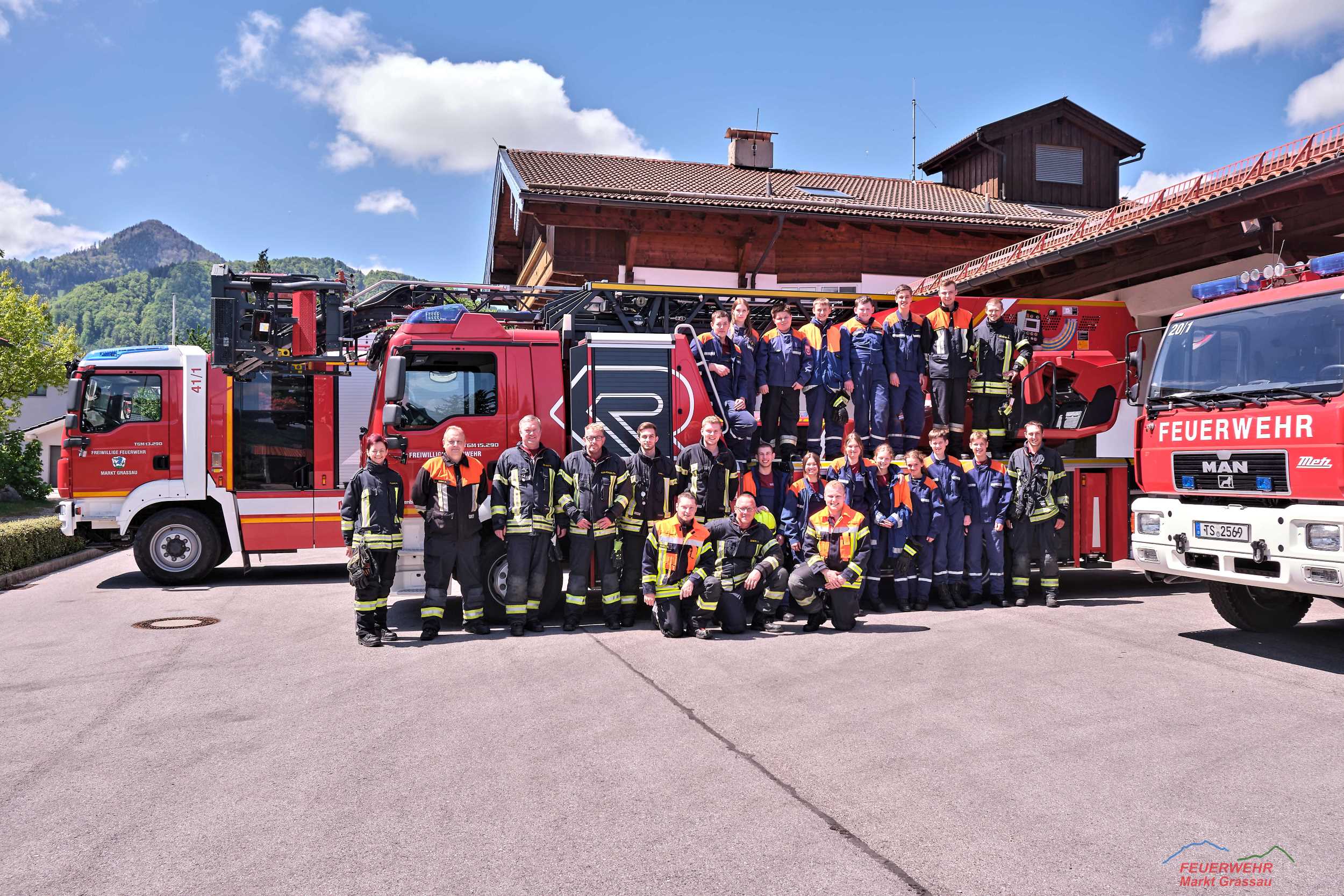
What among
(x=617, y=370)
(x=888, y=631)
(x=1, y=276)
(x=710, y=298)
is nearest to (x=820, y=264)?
(x=710, y=298)

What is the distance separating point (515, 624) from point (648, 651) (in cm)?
135

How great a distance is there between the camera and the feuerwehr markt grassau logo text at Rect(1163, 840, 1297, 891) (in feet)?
11.3

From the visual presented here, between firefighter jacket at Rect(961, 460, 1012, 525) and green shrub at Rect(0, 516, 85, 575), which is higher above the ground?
firefighter jacket at Rect(961, 460, 1012, 525)

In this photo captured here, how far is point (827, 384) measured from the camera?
9.68 meters

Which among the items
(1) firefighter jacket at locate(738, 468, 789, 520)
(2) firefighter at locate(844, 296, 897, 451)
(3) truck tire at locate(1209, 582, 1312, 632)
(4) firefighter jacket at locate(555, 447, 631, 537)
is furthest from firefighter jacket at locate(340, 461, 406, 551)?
(3) truck tire at locate(1209, 582, 1312, 632)

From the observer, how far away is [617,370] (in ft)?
30.1

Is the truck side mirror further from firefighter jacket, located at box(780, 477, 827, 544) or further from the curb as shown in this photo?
the curb

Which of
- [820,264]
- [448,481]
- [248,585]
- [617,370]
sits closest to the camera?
[448,481]

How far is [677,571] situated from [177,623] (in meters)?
4.72

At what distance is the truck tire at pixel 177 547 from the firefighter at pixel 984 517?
8.72 metres

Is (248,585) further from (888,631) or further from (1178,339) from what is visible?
(1178,339)

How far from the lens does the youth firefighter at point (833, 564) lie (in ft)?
27.1

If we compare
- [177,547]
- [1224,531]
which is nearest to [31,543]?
[177,547]

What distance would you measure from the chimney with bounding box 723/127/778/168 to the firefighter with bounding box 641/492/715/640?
1821 cm
